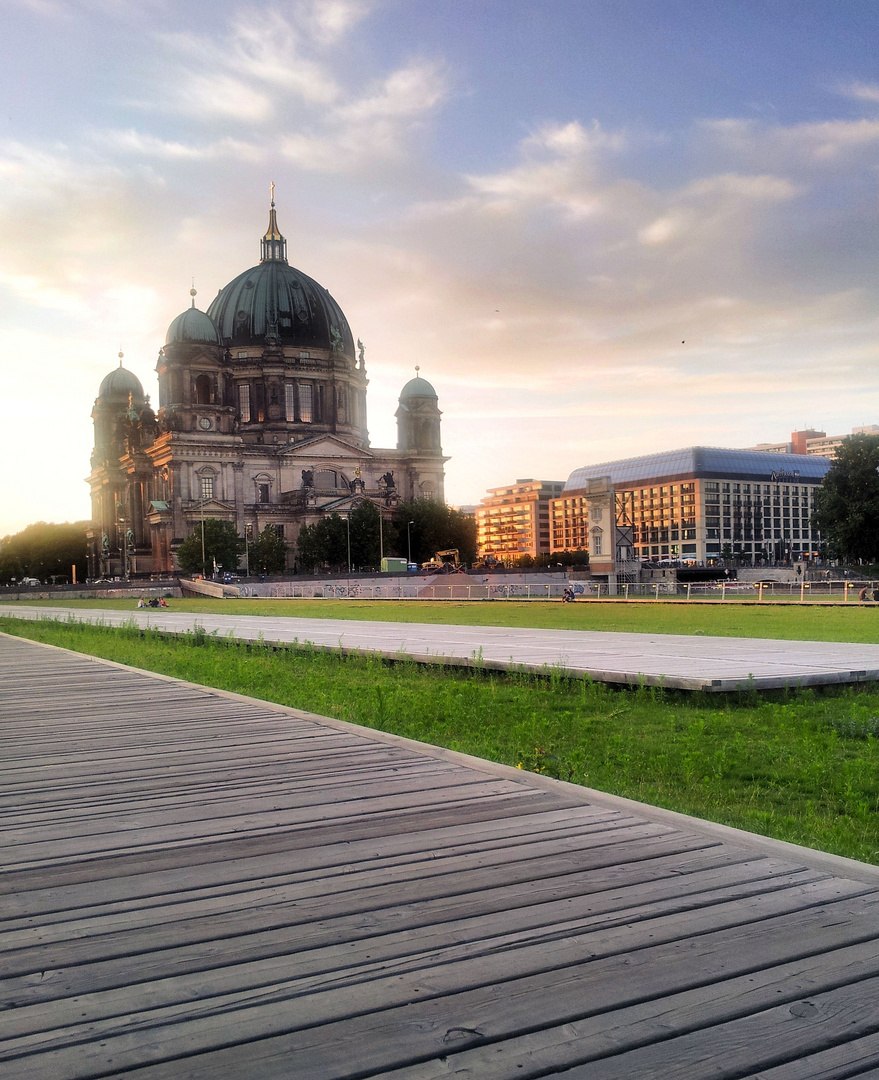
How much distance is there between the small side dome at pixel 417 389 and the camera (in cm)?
13112

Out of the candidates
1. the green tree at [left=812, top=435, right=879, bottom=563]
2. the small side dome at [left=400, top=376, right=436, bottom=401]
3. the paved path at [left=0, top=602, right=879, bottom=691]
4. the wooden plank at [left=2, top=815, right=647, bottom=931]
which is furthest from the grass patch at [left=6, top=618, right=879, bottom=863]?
the small side dome at [left=400, top=376, right=436, bottom=401]

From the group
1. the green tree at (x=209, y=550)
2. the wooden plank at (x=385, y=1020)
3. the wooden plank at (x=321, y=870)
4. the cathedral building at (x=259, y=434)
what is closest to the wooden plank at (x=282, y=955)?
the wooden plank at (x=385, y=1020)

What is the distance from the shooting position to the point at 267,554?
105312 millimetres

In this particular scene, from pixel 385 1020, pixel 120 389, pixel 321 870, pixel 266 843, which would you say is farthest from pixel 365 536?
pixel 385 1020

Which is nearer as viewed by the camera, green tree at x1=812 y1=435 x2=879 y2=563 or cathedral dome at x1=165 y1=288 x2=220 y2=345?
green tree at x1=812 y1=435 x2=879 y2=563

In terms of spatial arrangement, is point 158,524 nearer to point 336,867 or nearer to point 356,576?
point 356,576

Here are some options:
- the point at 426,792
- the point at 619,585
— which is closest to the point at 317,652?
the point at 426,792

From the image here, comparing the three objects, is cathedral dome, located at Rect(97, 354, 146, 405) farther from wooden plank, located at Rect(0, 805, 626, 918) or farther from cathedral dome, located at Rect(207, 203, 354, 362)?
wooden plank, located at Rect(0, 805, 626, 918)

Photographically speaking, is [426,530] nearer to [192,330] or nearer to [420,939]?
[192,330]

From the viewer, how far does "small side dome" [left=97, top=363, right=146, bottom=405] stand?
14588cm

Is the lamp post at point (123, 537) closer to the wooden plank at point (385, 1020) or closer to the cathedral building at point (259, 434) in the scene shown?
the cathedral building at point (259, 434)

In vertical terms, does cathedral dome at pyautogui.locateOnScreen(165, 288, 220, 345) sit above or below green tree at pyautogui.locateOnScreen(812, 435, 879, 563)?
above

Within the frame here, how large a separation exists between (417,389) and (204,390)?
29.6 metres

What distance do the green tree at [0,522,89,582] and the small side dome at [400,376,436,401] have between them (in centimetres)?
5801
